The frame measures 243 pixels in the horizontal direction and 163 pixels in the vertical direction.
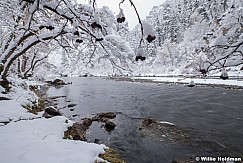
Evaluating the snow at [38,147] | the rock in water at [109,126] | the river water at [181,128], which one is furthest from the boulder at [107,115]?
the snow at [38,147]

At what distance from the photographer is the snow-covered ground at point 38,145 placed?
12.0ft

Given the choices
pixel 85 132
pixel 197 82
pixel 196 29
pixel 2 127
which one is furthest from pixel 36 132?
pixel 196 29

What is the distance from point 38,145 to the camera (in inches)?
164

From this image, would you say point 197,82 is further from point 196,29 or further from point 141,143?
point 141,143

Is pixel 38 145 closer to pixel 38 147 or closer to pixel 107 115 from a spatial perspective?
pixel 38 147

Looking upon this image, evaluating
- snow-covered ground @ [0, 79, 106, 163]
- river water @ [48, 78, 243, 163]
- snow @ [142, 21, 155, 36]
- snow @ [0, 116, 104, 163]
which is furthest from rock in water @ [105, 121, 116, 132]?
snow @ [142, 21, 155, 36]

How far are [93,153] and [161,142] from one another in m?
4.40

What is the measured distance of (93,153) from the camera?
14.4ft

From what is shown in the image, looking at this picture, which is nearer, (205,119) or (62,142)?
(62,142)

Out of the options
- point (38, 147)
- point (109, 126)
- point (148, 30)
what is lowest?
point (109, 126)

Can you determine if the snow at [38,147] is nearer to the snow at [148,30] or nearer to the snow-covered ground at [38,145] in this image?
the snow-covered ground at [38,145]

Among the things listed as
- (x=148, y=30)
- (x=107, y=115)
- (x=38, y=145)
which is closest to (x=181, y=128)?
(x=107, y=115)

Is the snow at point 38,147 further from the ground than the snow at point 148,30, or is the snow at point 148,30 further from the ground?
the snow at point 148,30

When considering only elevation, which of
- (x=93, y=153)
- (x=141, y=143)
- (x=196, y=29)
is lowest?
(x=141, y=143)
